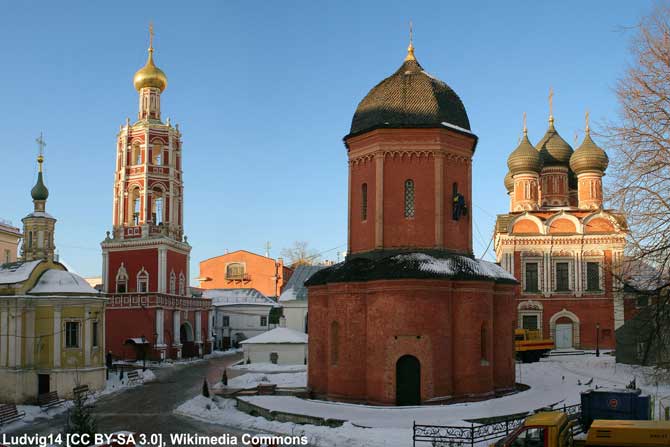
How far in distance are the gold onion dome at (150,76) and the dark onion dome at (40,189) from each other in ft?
42.6

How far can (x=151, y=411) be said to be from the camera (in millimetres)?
24094

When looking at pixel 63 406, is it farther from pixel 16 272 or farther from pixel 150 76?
pixel 150 76

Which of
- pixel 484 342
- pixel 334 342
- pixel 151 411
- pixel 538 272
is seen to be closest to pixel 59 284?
pixel 151 411

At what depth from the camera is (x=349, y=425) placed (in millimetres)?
19109

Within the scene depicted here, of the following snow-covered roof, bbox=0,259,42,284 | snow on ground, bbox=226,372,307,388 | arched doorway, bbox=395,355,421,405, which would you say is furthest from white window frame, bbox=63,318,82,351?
arched doorway, bbox=395,355,421,405

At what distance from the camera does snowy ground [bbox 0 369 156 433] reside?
75.4 ft

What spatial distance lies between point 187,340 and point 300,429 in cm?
3079

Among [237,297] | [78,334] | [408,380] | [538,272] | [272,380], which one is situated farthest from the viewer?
[237,297]

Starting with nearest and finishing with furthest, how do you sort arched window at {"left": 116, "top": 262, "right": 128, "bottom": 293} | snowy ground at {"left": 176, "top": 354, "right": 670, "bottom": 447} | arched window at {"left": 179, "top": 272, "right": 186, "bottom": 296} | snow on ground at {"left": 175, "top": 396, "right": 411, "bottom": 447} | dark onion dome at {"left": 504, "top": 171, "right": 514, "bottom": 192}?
1. snow on ground at {"left": 175, "top": 396, "right": 411, "bottom": 447}
2. snowy ground at {"left": 176, "top": 354, "right": 670, "bottom": 447}
3. arched window at {"left": 116, "top": 262, "right": 128, "bottom": 293}
4. arched window at {"left": 179, "top": 272, "right": 186, "bottom": 296}
5. dark onion dome at {"left": 504, "top": 171, "right": 514, "bottom": 192}

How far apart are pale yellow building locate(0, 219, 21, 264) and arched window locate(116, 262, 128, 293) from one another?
1351cm

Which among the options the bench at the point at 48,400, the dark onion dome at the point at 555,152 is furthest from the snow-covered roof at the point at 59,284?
the dark onion dome at the point at 555,152

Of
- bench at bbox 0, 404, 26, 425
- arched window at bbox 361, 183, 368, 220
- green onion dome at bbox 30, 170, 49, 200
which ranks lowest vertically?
bench at bbox 0, 404, 26, 425

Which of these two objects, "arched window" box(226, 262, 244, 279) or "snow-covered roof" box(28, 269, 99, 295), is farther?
"arched window" box(226, 262, 244, 279)

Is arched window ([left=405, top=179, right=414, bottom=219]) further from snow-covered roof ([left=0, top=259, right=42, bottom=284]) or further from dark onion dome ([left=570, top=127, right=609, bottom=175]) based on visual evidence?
dark onion dome ([left=570, top=127, right=609, bottom=175])
